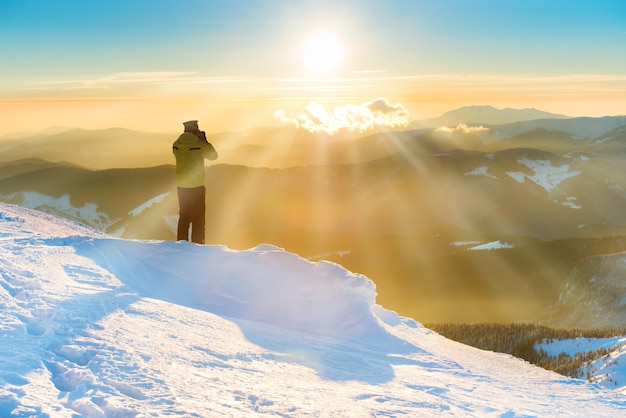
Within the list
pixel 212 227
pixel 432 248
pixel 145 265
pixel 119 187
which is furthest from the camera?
pixel 119 187

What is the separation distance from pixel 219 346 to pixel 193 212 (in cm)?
660

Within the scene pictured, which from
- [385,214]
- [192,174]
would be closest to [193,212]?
[192,174]

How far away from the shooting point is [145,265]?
403 inches

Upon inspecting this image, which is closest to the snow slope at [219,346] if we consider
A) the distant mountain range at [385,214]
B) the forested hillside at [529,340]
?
the forested hillside at [529,340]

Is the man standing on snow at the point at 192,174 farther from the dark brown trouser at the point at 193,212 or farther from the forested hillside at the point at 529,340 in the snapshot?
the forested hillside at the point at 529,340

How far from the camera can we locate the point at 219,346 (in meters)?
7.43

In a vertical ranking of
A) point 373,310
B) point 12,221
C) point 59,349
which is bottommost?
point 59,349

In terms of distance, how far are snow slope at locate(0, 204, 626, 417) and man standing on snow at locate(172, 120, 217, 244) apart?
2.17 metres

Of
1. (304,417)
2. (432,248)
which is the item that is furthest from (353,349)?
(432,248)

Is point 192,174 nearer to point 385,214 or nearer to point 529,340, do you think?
point 529,340

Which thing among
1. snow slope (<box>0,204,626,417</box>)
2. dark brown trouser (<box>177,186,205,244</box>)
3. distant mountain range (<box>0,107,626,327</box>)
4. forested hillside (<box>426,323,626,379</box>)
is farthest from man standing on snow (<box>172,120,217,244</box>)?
distant mountain range (<box>0,107,626,327</box>)

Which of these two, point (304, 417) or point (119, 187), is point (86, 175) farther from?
point (304, 417)

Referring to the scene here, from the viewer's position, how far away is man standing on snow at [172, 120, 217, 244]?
13055 mm

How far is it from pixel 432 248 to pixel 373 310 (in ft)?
410
